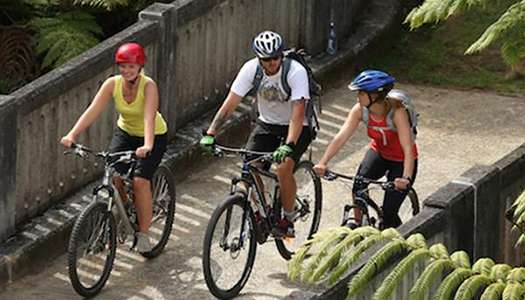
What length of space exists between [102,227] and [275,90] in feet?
5.37

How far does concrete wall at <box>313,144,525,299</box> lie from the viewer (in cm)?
984

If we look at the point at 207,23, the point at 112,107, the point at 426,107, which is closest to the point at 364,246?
the point at 112,107

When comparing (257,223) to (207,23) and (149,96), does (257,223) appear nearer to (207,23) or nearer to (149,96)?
(149,96)

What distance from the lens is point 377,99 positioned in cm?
1152

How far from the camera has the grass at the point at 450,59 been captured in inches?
668

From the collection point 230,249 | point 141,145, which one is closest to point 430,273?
point 230,249

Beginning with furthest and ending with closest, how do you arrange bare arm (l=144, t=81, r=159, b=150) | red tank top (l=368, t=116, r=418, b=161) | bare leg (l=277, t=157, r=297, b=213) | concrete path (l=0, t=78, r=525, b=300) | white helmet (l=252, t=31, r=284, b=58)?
concrete path (l=0, t=78, r=525, b=300) < bare leg (l=277, t=157, r=297, b=213) < bare arm (l=144, t=81, r=159, b=150) < white helmet (l=252, t=31, r=284, b=58) < red tank top (l=368, t=116, r=418, b=161)

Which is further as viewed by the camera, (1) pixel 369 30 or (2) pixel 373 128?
(1) pixel 369 30

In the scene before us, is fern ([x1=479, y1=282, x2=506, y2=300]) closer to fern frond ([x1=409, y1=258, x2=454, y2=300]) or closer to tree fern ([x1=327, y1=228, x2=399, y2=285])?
fern frond ([x1=409, y1=258, x2=454, y2=300])

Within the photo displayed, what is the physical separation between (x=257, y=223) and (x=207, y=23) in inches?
132

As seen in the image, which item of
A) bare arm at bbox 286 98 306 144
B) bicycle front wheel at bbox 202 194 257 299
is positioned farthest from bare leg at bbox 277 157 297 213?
bicycle front wheel at bbox 202 194 257 299

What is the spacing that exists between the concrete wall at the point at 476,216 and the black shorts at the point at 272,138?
174 cm

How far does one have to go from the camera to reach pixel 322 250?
8352mm

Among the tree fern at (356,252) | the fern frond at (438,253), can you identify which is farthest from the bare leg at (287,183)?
the fern frond at (438,253)
